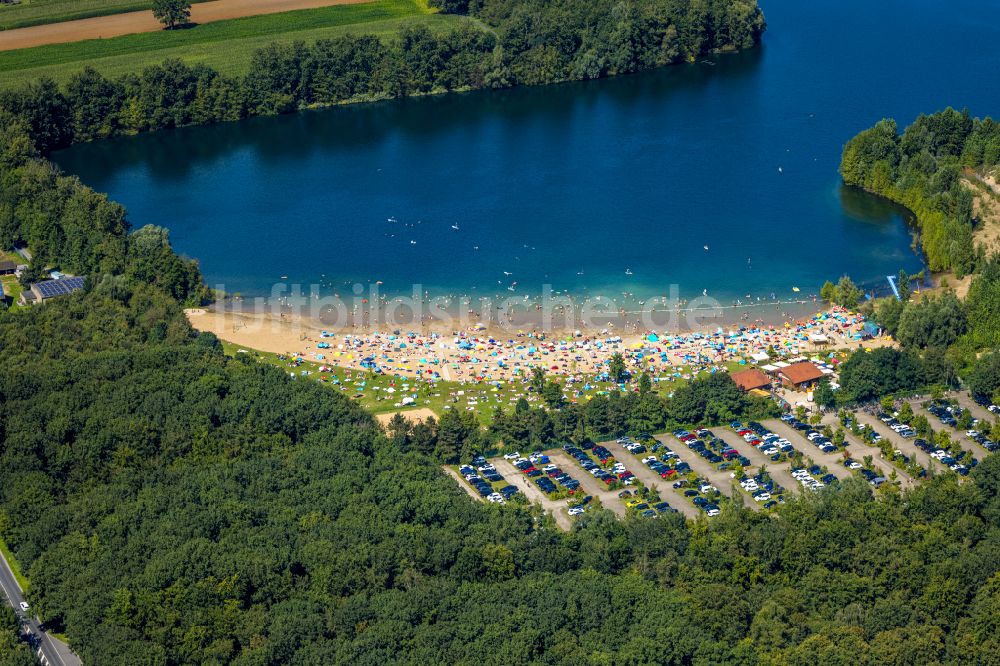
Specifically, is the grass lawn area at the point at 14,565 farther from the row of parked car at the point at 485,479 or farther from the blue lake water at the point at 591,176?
the blue lake water at the point at 591,176

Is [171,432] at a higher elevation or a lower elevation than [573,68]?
lower

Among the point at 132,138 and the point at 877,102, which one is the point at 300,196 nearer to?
the point at 132,138

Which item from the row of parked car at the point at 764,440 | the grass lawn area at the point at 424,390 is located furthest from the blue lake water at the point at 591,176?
the row of parked car at the point at 764,440

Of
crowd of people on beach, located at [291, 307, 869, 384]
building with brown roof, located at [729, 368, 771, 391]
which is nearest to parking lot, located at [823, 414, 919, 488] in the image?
building with brown roof, located at [729, 368, 771, 391]

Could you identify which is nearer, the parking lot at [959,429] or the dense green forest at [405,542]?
the dense green forest at [405,542]

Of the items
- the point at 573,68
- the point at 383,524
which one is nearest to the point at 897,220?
the point at 573,68
